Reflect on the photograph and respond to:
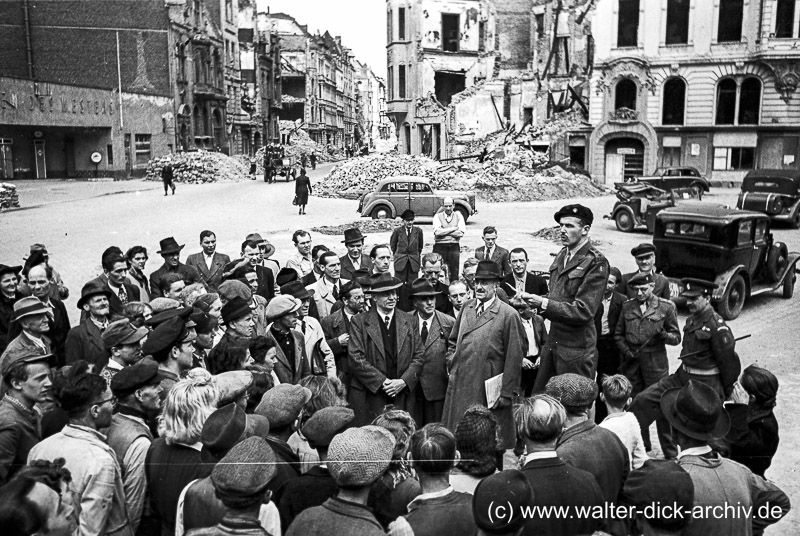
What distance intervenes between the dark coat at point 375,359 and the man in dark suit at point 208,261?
11.2ft

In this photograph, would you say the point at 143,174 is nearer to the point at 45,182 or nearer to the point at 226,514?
the point at 45,182

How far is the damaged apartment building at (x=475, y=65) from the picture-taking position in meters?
47.5

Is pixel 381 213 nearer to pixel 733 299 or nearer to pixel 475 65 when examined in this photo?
pixel 733 299

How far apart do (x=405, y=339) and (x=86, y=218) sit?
21203mm

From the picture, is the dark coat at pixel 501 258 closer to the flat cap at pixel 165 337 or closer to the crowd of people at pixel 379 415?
the crowd of people at pixel 379 415

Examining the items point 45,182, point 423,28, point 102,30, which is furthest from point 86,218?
point 423,28

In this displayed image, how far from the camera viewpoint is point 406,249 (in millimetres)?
10625

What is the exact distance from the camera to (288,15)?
278 feet

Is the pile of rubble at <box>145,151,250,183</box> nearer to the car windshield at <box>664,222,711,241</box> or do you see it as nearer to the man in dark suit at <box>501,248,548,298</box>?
the car windshield at <box>664,222,711,241</box>

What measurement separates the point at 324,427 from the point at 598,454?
156 centimetres

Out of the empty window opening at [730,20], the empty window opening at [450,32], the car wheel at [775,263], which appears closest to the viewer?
the car wheel at [775,263]

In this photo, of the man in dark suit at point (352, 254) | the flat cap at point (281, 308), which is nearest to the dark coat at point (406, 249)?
the man in dark suit at point (352, 254)

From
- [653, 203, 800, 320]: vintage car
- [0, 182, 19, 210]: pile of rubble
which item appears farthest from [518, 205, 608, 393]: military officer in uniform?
[0, 182, 19, 210]: pile of rubble

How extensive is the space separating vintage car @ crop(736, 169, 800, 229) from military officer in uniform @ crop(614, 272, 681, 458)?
59.8 feet
